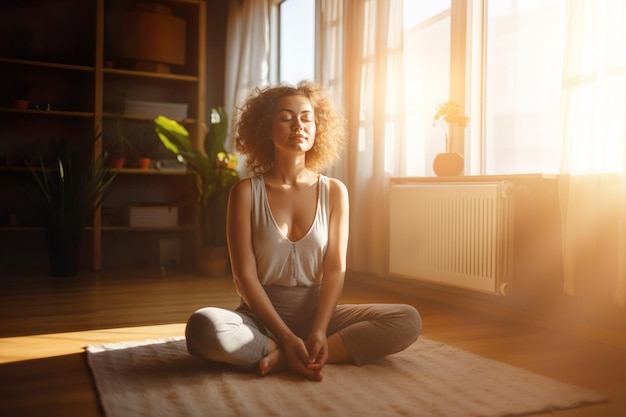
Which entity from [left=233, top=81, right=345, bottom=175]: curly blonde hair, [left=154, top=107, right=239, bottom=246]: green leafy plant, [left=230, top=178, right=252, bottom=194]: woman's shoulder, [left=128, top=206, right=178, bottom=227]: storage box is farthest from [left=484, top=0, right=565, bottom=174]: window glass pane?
[left=128, top=206, right=178, bottom=227]: storage box

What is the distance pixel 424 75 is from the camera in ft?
10.4

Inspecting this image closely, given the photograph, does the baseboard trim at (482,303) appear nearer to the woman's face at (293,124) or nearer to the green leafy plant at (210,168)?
the green leafy plant at (210,168)

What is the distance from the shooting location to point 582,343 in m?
2.13

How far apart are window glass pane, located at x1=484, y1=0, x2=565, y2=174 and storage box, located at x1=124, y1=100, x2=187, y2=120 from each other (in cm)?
250

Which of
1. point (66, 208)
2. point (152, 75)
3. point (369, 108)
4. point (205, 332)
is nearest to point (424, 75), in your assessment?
point (369, 108)

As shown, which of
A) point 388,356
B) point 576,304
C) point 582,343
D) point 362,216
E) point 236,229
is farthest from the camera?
point 362,216

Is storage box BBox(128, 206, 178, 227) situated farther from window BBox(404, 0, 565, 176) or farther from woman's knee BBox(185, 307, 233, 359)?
woman's knee BBox(185, 307, 233, 359)

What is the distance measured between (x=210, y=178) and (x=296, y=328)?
8.08 feet

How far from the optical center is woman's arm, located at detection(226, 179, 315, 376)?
5.19 feet

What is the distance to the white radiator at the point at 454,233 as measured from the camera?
94.0 inches

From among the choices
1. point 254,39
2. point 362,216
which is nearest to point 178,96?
point 254,39

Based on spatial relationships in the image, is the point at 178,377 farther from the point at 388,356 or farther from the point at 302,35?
the point at 302,35

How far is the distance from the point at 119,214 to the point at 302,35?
6.51ft

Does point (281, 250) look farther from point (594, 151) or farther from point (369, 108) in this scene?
point (369, 108)
